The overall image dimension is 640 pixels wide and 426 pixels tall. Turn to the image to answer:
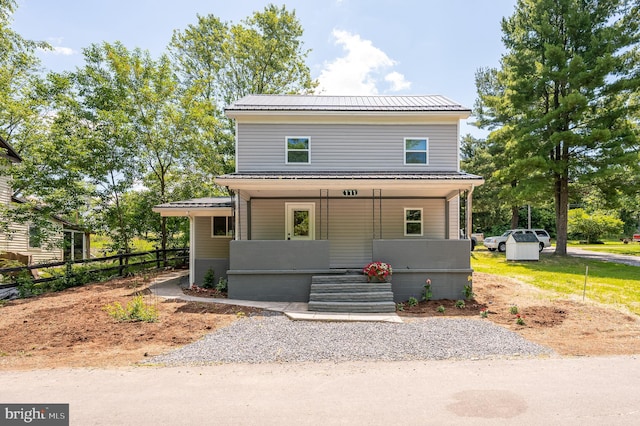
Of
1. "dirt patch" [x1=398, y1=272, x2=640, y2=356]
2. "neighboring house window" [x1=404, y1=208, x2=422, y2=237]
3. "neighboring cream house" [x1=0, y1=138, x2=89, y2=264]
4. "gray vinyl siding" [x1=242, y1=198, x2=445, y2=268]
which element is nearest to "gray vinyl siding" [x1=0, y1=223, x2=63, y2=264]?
"neighboring cream house" [x1=0, y1=138, x2=89, y2=264]

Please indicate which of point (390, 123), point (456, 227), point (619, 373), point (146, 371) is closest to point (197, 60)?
point (390, 123)

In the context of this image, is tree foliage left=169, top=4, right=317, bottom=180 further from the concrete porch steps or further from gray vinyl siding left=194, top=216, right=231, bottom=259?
the concrete porch steps

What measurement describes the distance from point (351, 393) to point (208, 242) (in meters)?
10.2

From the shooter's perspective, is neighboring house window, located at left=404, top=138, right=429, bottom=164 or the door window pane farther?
neighboring house window, located at left=404, top=138, right=429, bottom=164

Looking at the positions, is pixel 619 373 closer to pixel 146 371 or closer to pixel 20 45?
pixel 146 371

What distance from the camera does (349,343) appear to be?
6.07 m

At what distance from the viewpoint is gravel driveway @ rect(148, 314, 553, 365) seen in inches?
213

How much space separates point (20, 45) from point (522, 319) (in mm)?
18876

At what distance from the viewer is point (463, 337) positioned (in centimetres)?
646

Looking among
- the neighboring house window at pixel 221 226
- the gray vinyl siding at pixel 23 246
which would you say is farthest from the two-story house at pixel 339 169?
the gray vinyl siding at pixel 23 246

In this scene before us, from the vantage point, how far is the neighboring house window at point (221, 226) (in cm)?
1293

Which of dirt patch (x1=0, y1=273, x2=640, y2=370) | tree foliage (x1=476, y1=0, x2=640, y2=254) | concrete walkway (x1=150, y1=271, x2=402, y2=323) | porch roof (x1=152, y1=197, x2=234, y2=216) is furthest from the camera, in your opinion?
tree foliage (x1=476, y1=0, x2=640, y2=254)

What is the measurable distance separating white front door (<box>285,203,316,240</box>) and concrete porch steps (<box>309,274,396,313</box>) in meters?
2.77
